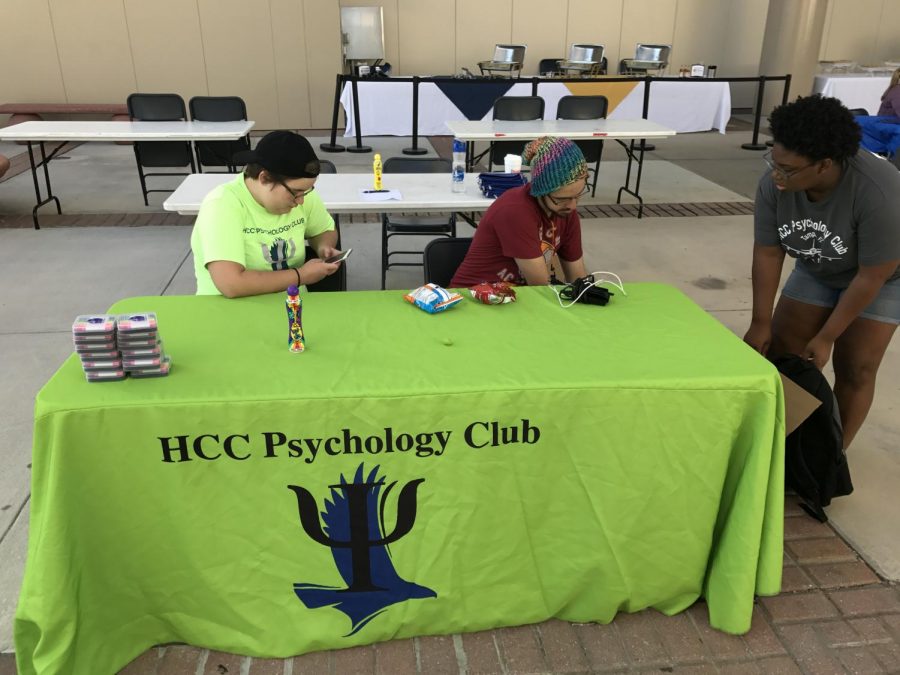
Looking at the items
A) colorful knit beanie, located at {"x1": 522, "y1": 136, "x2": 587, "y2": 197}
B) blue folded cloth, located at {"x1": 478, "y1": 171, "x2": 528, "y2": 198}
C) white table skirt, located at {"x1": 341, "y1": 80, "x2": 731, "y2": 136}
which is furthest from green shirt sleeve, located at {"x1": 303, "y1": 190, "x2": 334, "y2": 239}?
white table skirt, located at {"x1": 341, "y1": 80, "x2": 731, "y2": 136}

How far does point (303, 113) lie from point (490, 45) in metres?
3.36

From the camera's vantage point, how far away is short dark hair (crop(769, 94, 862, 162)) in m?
2.00

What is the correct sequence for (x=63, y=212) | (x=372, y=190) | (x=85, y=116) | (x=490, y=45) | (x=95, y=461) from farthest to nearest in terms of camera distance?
(x=490, y=45), (x=85, y=116), (x=63, y=212), (x=372, y=190), (x=95, y=461)

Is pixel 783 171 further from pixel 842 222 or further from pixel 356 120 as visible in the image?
pixel 356 120

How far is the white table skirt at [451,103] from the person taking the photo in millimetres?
9008

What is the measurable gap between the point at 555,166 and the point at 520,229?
0.88ft

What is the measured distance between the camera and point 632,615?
2.08 metres

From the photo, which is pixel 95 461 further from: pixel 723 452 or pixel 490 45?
pixel 490 45

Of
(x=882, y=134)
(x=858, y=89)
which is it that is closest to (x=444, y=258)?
(x=882, y=134)

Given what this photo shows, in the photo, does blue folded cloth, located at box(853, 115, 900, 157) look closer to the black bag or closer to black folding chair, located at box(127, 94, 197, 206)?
the black bag

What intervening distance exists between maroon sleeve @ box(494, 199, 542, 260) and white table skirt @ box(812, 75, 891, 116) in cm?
963

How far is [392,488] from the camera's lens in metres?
1.84

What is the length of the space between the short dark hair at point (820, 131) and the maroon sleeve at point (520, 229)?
0.81m

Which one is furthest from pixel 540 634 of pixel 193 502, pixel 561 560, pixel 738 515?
pixel 193 502
